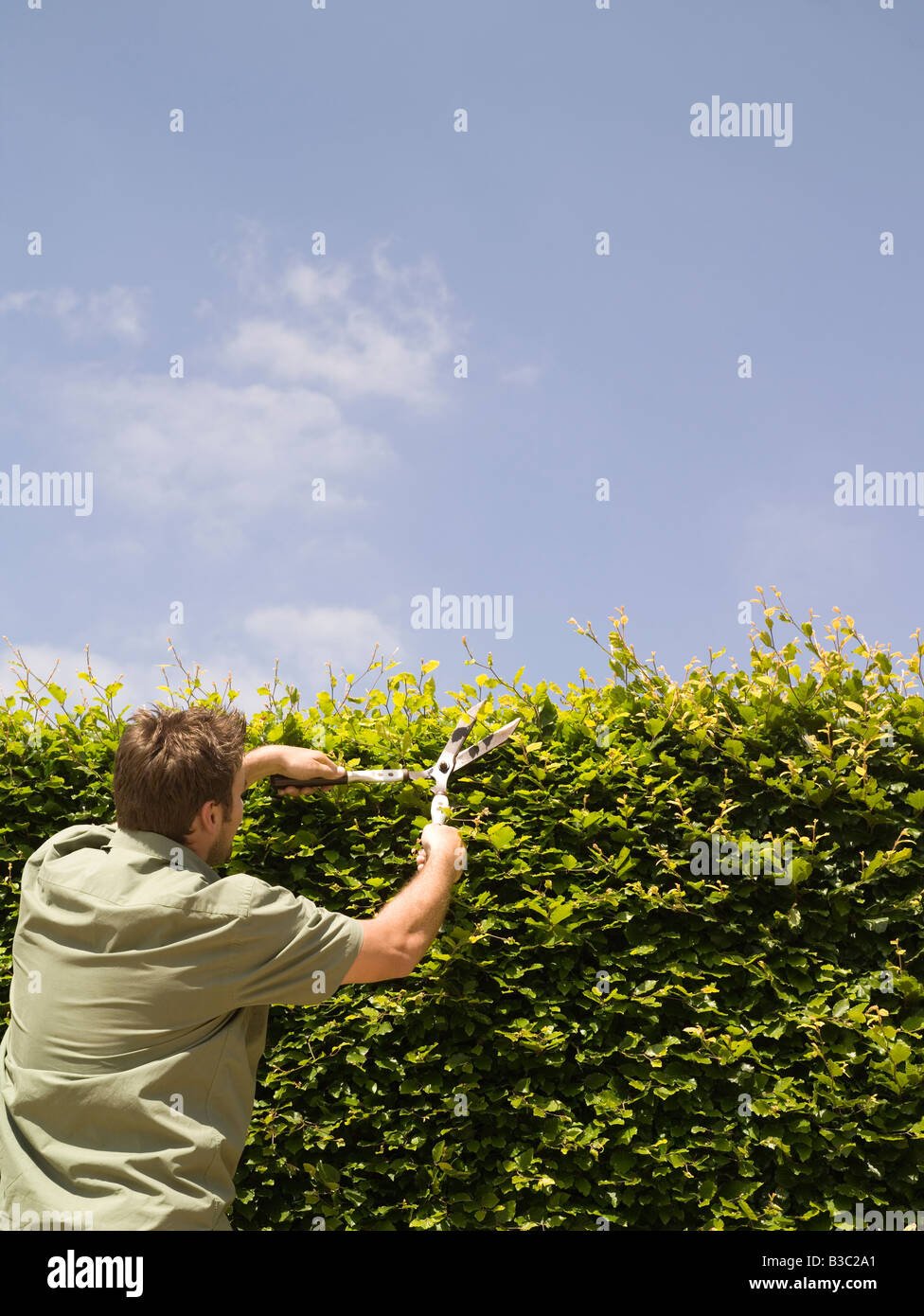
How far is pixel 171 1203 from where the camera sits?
2.90 meters

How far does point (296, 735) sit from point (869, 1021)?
2.78m

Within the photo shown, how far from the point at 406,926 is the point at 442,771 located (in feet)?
3.36

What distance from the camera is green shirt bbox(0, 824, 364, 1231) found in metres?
2.95

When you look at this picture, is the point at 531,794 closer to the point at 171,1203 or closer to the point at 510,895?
the point at 510,895

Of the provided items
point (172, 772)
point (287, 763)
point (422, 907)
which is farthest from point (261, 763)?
point (422, 907)

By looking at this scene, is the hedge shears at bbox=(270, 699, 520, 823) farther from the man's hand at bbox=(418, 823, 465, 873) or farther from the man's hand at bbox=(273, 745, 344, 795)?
the man's hand at bbox=(418, 823, 465, 873)

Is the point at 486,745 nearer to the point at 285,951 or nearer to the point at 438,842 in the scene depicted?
the point at 438,842

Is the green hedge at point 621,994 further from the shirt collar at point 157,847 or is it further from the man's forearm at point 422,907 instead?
the shirt collar at point 157,847

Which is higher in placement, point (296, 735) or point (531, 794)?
point (296, 735)

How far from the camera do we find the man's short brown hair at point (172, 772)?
3.34 meters

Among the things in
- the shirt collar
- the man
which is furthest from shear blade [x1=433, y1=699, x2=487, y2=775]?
the shirt collar

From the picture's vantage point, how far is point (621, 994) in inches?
169
